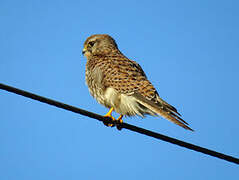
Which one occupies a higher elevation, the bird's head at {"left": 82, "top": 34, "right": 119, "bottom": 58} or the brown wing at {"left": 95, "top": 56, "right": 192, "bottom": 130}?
the bird's head at {"left": 82, "top": 34, "right": 119, "bottom": 58}

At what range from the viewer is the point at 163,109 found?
13.9 feet

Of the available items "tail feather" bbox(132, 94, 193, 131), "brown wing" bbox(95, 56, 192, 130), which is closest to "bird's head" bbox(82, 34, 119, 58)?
"brown wing" bbox(95, 56, 192, 130)

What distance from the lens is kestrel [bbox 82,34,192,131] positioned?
447cm

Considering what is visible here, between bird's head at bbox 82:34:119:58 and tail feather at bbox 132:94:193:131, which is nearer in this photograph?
tail feather at bbox 132:94:193:131

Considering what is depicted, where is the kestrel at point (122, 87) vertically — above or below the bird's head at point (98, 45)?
below

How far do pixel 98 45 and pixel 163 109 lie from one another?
244 centimetres

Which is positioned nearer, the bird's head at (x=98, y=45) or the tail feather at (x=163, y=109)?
the tail feather at (x=163, y=109)

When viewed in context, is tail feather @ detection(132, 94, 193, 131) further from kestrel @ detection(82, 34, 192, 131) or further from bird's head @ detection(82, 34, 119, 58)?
bird's head @ detection(82, 34, 119, 58)

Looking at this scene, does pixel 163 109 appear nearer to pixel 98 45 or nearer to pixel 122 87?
→ pixel 122 87

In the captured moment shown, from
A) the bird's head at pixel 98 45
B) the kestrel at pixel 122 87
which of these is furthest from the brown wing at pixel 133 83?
→ the bird's head at pixel 98 45

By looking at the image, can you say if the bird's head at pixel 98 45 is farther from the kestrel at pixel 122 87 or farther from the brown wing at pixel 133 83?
the brown wing at pixel 133 83

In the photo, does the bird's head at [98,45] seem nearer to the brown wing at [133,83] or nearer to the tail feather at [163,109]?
the brown wing at [133,83]

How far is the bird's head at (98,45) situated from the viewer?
243 inches

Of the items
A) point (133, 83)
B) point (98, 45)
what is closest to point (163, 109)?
point (133, 83)
